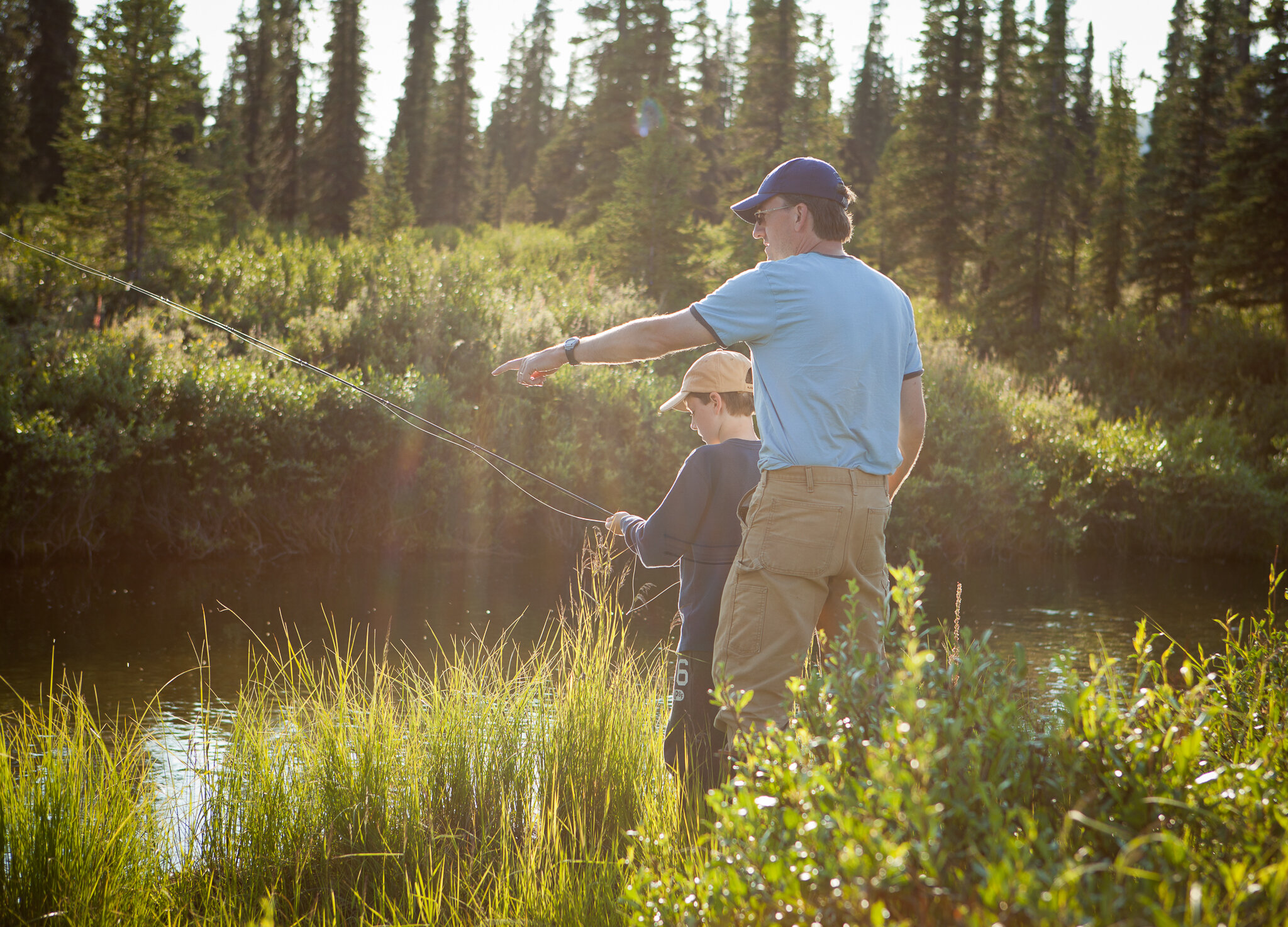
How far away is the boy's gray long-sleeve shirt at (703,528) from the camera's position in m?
3.45

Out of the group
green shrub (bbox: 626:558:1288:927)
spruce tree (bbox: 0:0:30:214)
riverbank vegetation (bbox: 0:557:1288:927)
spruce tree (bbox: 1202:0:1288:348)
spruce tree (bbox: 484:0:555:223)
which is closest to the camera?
green shrub (bbox: 626:558:1288:927)

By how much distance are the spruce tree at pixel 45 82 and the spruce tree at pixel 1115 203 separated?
3017 cm

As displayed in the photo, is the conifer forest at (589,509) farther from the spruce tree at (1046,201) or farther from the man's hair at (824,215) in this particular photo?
the man's hair at (824,215)

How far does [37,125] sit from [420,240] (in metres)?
14.7

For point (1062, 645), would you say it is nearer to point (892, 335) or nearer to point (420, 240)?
point (892, 335)

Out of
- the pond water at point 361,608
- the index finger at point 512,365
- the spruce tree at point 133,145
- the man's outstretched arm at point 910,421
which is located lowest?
the pond water at point 361,608

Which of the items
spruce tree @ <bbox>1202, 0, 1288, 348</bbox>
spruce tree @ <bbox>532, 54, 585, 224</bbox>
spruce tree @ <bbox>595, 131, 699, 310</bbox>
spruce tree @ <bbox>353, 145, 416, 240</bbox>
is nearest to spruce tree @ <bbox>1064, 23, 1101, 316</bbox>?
spruce tree @ <bbox>1202, 0, 1288, 348</bbox>

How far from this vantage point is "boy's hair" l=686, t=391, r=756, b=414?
3555 millimetres

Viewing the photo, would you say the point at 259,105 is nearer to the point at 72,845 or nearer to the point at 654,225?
the point at 654,225

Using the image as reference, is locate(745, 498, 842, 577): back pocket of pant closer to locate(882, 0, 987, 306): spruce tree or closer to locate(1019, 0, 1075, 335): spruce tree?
locate(1019, 0, 1075, 335): spruce tree

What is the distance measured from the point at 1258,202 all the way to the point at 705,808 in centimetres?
2600

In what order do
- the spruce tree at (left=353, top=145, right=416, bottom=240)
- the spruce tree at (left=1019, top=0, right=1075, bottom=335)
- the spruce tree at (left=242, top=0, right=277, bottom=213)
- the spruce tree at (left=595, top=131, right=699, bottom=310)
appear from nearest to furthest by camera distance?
the spruce tree at (left=595, top=131, right=699, bottom=310) < the spruce tree at (left=1019, top=0, right=1075, bottom=335) < the spruce tree at (left=353, top=145, right=416, bottom=240) < the spruce tree at (left=242, top=0, right=277, bottom=213)

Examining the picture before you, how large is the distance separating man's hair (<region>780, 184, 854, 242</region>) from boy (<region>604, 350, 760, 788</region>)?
0.59m

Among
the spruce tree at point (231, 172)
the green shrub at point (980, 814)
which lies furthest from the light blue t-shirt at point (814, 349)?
the spruce tree at point (231, 172)
